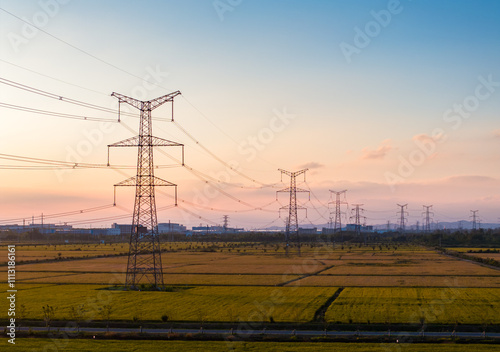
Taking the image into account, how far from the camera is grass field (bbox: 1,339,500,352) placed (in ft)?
109

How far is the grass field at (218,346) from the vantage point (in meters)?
33.3

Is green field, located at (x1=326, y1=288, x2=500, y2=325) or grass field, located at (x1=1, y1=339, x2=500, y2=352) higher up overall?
grass field, located at (x1=1, y1=339, x2=500, y2=352)

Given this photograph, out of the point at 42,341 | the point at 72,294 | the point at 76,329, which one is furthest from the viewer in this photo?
the point at 72,294

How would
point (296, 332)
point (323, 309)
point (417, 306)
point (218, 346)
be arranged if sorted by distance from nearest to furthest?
point (218, 346) → point (296, 332) → point (323, 309) → point (417, 306)

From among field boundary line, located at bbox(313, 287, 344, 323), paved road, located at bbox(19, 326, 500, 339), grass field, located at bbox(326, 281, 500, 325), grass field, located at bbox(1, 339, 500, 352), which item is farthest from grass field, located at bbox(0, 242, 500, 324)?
grass field, located at bbox(1, 339, 500, 352)

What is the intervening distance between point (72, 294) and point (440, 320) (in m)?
40.3

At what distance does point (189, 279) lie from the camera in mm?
76562

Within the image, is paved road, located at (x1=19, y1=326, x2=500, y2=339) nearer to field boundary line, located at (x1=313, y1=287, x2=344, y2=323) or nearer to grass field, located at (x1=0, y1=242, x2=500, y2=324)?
grass field, located at (x1=0, y1=242, x2=500, y2=324)

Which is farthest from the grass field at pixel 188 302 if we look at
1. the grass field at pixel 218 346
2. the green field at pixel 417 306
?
the grass field at pixel 218 346

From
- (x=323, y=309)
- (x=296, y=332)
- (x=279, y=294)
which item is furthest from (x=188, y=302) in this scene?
(x=296, y=332)

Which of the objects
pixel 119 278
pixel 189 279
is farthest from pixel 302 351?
pixel 119 278

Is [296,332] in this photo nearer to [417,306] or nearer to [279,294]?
[417,306]

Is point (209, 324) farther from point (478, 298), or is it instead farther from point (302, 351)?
point (478, 298)

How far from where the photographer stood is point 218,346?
34531 millimetres
